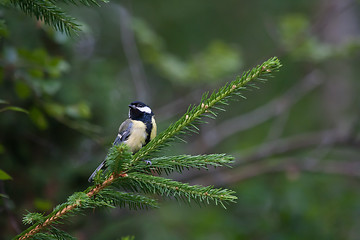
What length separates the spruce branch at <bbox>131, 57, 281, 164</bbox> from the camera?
1329 millimetres

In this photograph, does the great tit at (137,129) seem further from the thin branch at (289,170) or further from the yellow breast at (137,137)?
the thin branch at (289,170)

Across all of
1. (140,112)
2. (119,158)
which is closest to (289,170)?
(140,112)

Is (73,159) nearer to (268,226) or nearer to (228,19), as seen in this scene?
(268,226)

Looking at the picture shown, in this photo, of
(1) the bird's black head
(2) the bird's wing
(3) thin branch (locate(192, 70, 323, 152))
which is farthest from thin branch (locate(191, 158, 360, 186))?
(2) the bird's wing

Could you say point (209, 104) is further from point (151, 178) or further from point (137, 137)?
point (137, 137)

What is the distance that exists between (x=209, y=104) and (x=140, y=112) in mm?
1301

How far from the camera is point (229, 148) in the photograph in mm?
7453

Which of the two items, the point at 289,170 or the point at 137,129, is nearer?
the point at 137,129

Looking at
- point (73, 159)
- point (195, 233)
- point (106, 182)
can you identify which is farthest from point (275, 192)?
point (106, 182)

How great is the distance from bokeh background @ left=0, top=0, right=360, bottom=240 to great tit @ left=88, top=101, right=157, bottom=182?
0.59 feet

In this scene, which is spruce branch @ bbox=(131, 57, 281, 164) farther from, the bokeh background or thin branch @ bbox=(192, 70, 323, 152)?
thin branch @ bbox=(192, 70, 323, 152)

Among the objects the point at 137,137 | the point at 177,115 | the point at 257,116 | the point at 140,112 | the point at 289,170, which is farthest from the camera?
the point at 257,116

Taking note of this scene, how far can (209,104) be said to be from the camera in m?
1.41

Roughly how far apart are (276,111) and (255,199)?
1252 millimetres
